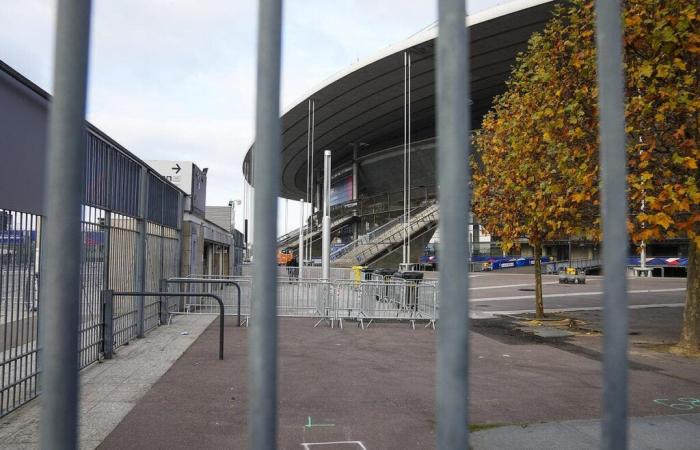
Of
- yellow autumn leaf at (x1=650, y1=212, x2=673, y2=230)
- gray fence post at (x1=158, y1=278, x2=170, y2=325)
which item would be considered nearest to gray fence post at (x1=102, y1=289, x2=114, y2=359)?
gray fence post at (x1=158, y1=278, x2=170, y2=325)

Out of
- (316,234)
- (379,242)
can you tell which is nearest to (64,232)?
(379,242)

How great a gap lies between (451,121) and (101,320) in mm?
8298

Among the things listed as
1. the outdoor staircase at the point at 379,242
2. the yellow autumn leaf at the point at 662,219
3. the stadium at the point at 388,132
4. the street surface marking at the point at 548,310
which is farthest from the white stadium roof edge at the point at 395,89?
the yellow autumn leaf at the point at 662,219

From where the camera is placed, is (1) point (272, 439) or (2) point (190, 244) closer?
(1) point (272, 439)

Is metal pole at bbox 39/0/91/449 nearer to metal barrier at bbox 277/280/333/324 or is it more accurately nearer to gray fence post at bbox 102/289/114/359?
gray fence post at bbox 102/289/114/359

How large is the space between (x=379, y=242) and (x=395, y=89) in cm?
1611

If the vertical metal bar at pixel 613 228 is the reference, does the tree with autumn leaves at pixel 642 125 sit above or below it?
above

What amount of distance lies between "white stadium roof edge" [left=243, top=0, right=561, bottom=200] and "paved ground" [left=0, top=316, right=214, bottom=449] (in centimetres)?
2274

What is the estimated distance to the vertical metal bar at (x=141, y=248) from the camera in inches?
423

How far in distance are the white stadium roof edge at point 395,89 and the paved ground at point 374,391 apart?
20.7 metres

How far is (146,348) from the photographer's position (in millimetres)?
9781

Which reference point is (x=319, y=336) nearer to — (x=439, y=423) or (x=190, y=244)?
(x=190, y=244)

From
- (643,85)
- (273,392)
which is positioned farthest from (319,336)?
(273,392)

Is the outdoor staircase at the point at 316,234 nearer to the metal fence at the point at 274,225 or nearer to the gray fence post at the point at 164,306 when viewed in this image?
the gray fence post at the point at 164,306
